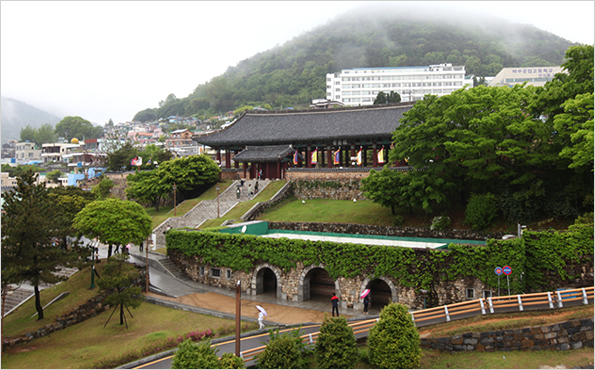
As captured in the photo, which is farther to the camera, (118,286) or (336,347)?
(118,286)

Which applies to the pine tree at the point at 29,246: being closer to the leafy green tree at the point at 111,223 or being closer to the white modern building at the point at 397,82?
the leafy green tree at the point at 111,223

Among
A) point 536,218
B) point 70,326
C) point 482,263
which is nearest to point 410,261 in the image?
point 482,263

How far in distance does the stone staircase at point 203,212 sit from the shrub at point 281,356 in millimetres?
21819

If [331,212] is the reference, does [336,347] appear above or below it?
below

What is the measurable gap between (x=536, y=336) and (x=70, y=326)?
22.4 m

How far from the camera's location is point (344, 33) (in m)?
182

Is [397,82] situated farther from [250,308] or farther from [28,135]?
[28,135]

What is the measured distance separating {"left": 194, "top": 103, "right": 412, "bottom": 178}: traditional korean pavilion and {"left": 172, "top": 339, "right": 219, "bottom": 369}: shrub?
2922 centimetres

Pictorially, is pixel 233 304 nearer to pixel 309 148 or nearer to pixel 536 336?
pixel 536 336

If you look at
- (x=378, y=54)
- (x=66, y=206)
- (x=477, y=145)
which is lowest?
(x=66, y=206)

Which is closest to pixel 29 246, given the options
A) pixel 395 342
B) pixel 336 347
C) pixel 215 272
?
pixel 215 272

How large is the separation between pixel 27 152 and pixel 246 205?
340 feet

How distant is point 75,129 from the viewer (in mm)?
137000

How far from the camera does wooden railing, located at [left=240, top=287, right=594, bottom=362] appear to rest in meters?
15.9
